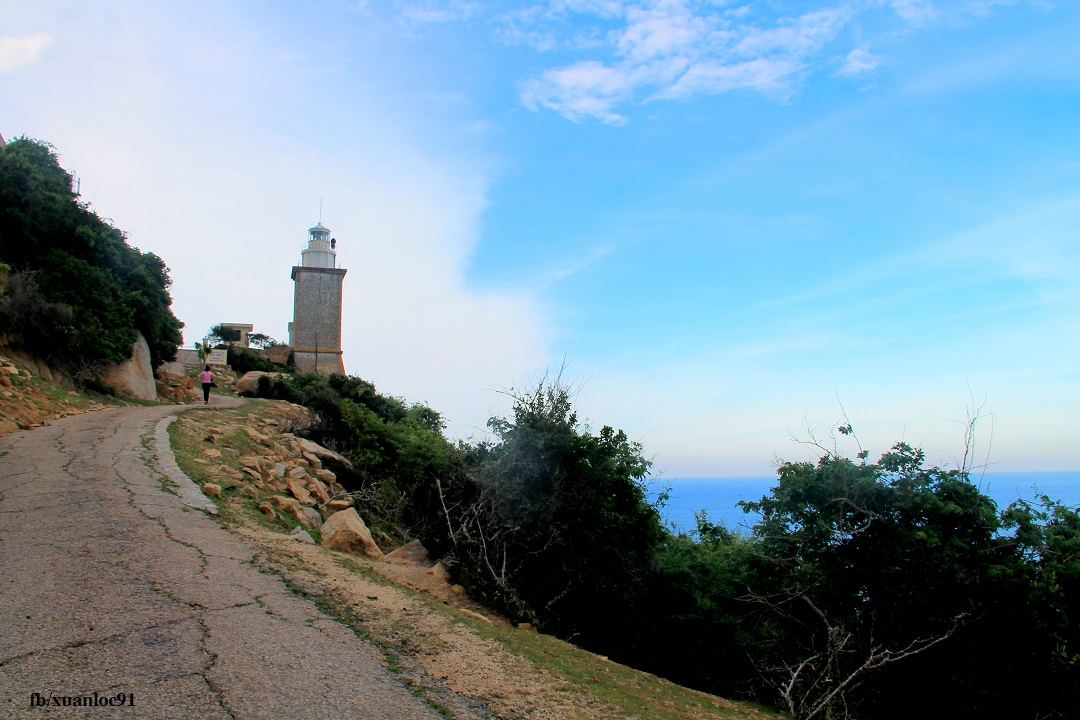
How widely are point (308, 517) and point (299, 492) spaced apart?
108cm

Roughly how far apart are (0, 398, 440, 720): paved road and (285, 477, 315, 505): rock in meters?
3.23

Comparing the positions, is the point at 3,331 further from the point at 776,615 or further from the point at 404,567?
the point at 776,615

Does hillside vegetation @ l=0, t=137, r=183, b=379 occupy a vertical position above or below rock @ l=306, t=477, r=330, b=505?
above

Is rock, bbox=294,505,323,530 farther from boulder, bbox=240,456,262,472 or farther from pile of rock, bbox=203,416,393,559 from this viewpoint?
boulder, bbox=240,456,262,472

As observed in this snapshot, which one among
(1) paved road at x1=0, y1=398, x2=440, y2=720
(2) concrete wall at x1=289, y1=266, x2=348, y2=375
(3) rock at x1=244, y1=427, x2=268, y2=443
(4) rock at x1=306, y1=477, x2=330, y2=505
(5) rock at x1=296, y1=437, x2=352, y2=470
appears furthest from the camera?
(2) concrete wall at x1=289, y1=266, x2=348, y2=375

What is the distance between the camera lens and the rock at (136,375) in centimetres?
1865

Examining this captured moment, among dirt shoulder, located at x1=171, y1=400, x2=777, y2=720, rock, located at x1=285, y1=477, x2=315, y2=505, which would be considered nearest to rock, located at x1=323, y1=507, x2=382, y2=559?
dirt shoulder, located at x1=171, y1=400, x2=777, y2=720

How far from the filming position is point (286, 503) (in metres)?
9.41

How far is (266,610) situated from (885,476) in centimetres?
818

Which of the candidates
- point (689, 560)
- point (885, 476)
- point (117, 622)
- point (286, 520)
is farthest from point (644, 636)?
point (117, 622)

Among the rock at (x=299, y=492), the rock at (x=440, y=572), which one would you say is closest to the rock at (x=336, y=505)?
the rock at (x=299, y=492)

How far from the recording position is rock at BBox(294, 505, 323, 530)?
30.8 ft

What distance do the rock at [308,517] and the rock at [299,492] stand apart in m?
0.29

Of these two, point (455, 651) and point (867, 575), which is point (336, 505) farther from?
point (867, 575)
